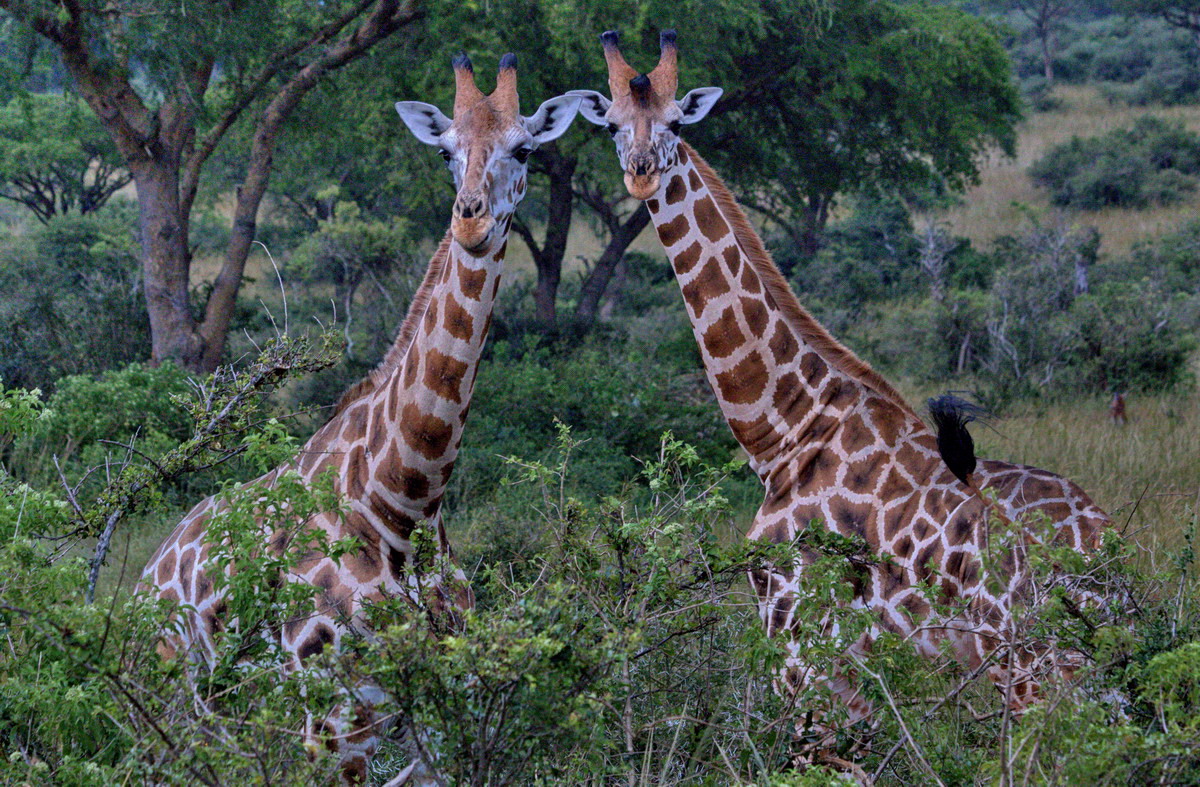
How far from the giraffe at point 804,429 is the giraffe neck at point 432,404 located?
3.63 feet

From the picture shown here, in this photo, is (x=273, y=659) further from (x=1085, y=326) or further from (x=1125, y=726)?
(x=1085, y=326)

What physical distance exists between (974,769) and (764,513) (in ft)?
4.47

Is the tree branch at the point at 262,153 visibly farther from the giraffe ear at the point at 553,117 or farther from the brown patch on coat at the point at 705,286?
the giraffe ear at the point at 553,117

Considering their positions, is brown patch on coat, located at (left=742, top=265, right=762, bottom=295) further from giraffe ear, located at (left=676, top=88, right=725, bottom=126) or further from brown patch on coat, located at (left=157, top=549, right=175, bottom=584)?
brown patch on coat, located at (left=157, top=549, right=175, bottom=584)

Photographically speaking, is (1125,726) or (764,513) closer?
(1125,726)

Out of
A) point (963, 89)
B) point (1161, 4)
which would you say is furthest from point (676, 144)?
point (1161, 4)

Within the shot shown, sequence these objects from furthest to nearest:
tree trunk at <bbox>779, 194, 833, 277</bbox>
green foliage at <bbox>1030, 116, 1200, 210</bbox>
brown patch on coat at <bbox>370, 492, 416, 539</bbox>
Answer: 1. green foliage at <bbox>1030, 116, 1200, 210</bbox>
2. tree trunk at <bbox>779, 194, 833, 277</bbox>
3. brown patch on coat at <bbox>370, 492, 416, 539</bbox>

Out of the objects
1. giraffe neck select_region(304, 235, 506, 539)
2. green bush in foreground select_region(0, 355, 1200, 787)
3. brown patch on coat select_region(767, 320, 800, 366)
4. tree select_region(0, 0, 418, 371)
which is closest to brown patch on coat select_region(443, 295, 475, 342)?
giraffe neck select_region(304, 235, 506, 539)

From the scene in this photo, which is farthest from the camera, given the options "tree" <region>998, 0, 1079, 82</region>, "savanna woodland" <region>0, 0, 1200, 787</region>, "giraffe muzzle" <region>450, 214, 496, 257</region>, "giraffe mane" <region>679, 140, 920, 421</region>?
"tree" <region>998, 0, 1079, 82</region>

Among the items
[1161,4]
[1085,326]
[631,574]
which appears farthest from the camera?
[1161,4]

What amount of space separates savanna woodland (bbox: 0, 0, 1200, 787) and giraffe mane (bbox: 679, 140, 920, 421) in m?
0.06

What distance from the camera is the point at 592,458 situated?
8.10m

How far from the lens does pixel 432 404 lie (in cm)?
357

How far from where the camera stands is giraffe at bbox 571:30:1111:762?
3.97 metres
